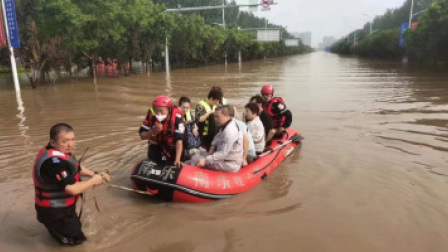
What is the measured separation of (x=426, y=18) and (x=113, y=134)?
2946cm

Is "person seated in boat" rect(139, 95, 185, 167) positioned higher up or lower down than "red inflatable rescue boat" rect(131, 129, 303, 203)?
higher up

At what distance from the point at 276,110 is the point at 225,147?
2676 mm

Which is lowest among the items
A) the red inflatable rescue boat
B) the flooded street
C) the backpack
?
the flooded street

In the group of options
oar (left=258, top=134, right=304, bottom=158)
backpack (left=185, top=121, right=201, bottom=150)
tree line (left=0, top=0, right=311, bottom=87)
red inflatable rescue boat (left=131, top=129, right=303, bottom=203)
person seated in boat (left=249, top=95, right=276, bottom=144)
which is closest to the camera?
red inflatable rescue boat (left=131, top=129, right=303, bottom=203)

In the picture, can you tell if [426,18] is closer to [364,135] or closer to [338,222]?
[364,135]

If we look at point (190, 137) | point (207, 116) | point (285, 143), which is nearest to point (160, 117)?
point (190, 137)

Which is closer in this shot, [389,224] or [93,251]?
[93,251]

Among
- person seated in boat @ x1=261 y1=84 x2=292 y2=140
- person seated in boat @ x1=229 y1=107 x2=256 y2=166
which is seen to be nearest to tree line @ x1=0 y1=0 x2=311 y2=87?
person seated in boat @ x1=261 y1=84 x2=292 y2=140

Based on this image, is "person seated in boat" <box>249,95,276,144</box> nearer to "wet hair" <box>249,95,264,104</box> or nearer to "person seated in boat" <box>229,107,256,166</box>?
"wet hair" <box>249,95,264,104</box>

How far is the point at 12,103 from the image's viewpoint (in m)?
14.2

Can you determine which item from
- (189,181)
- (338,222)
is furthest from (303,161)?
(189,181)

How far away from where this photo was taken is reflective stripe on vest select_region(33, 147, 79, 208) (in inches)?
131

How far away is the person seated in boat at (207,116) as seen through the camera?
6066 mm

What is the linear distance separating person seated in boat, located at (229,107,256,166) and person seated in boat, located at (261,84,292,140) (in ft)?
5.51
